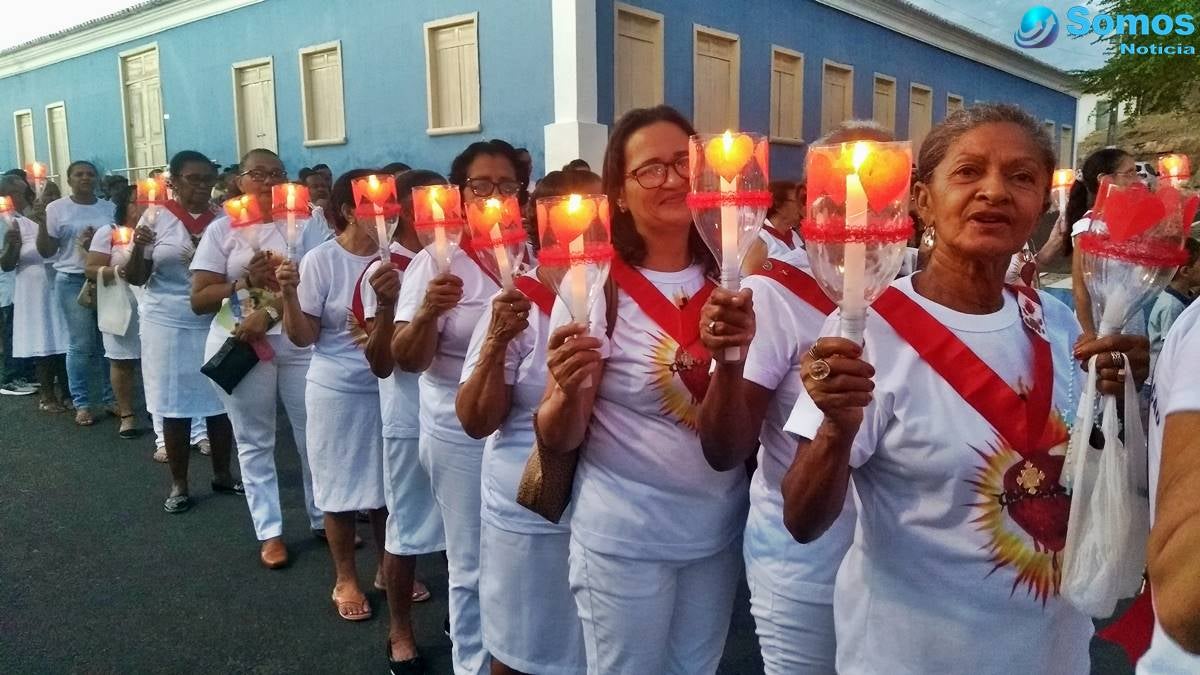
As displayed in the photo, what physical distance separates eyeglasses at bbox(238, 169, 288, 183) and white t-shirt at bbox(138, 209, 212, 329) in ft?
4.17

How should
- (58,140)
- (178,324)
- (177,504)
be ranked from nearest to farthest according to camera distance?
(177,504) < (178,324) < (58,140)

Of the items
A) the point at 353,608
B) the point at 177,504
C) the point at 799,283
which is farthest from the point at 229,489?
the point at 799,283

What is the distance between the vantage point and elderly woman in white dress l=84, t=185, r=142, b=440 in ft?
22.2

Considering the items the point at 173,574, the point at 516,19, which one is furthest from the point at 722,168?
the point at 516,19

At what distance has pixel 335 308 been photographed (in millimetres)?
3803

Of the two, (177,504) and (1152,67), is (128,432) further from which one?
(1152,67)

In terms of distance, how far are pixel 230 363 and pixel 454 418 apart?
6.59ft

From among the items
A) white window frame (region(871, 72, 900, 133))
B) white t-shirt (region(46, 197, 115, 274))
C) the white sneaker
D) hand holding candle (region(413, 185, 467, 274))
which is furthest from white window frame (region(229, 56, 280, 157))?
hand holding candle (region(413, 185, 467, 274))

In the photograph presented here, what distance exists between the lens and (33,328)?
801cm

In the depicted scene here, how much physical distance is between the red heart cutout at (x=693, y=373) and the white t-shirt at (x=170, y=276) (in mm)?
4368

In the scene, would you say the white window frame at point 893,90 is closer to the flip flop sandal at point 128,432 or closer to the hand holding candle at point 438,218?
the flip flop sandal at point 128,432

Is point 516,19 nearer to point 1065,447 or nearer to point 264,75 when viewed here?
point 264,75

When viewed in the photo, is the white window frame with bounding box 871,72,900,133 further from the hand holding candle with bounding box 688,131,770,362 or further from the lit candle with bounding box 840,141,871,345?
the lit candle with bounding box 840,141,871,345

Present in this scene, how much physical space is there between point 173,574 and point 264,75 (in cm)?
1250
